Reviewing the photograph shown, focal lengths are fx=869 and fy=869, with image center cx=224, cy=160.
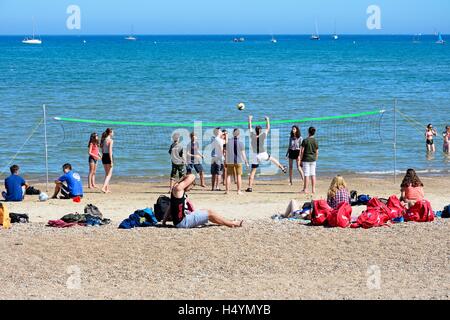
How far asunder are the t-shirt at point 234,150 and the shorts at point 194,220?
431 centimetres

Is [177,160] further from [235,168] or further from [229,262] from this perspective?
[229,262]

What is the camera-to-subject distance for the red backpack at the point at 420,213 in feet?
46.1

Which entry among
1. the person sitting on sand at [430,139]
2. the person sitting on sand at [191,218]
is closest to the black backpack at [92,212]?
the person sitting on sand at [191,218]

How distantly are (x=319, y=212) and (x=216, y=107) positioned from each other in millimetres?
28499

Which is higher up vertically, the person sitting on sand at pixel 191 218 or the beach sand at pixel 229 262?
the person sitting on sand at pixel 191 218

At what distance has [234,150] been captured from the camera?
1781 cm

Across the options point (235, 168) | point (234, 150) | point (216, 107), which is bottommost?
point (235, 168)

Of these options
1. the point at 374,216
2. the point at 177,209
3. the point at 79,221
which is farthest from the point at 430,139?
the point at 79,221

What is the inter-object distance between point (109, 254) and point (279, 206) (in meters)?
4.99

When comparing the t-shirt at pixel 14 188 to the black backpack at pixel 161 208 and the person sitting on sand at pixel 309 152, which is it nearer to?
the black backpack at pixel 161 208

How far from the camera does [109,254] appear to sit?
1219 cm

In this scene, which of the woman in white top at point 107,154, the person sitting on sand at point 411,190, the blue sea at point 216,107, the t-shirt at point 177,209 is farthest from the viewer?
the blue sea at point 216,107
